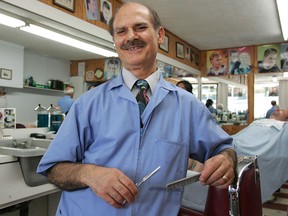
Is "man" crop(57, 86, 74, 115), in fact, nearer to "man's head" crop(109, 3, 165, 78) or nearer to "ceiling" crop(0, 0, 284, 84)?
"ceiling" crop(0, 0, 284, 84)

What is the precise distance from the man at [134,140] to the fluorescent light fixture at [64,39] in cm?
185

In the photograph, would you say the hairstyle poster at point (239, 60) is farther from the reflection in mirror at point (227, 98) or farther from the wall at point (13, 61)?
the wall at point (13, 61)

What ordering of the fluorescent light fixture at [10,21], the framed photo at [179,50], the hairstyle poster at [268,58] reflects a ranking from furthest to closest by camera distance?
the hairstyle poster at [268,58] → the framed photo at [179,50] → the fluorescent light fixture at [10,21]

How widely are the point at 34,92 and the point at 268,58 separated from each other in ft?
16.4

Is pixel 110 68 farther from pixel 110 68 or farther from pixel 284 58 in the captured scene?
pixel 284 58

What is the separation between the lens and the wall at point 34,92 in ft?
9.50

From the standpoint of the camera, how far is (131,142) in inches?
39.9

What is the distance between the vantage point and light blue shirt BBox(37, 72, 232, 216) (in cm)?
99

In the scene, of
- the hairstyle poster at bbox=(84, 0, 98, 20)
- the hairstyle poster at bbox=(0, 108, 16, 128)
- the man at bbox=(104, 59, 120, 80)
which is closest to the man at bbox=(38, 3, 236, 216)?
the hairstyle poster at bbox=(0, 108, 16, 128)

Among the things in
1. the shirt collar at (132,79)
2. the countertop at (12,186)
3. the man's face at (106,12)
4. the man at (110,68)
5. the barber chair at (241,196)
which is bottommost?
the countertop at (12,186)

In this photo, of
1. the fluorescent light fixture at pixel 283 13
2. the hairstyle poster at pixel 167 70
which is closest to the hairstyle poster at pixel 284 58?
the fluorescent light fixture at pixel 283 13

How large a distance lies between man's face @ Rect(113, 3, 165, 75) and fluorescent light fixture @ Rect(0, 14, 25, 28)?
177 centimetres

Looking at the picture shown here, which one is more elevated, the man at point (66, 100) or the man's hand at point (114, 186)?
the man at point (66, 100)

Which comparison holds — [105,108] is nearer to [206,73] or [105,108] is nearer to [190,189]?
[190,189]
